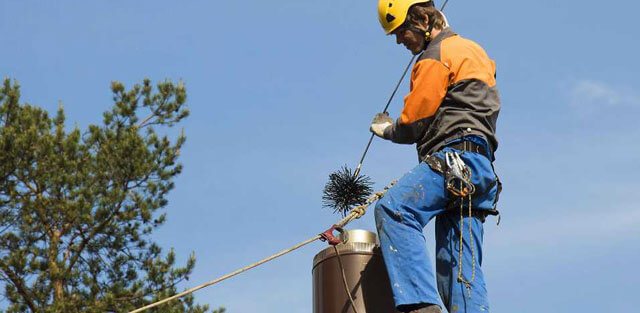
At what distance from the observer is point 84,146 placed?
762 inches

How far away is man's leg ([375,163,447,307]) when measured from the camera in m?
5.48

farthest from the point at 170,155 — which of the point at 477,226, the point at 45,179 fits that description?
the point at 477,226

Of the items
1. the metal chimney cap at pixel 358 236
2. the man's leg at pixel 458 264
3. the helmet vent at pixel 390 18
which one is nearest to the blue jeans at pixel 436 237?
the man's leg at pixel 458 264

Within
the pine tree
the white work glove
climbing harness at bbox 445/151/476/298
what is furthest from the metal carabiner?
the pine tree

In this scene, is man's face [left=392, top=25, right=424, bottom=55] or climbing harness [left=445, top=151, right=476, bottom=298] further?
man's face [left=392, top=25, right=424, bottom=55]

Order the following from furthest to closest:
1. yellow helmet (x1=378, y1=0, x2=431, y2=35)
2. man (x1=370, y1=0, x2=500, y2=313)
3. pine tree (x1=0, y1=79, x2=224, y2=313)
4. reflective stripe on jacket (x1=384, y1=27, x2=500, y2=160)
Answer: pine tree (x1=0, y1=79, x2=224, y2=313)
yellow helmet (x1=378, y1=0, x2=431, y2=35)
reflective stripe on jacket (x1=384, y1=27, x2=500, y2=160)
man (x1=370, y1=0, x2=500, y2=313)

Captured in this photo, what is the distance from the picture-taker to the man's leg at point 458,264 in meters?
5.62

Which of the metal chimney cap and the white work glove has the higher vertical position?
the white work glove

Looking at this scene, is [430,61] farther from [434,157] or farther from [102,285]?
[102,285]

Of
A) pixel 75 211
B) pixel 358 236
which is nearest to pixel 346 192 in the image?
pixel 358 236

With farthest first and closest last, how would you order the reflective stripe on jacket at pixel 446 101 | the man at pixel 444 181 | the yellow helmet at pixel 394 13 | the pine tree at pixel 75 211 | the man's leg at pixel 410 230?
the pine tree at pixel 75 211 → the yellow helmet at pixel 394 13 → the reflective stripe on jacket at pixel 446 101 → the man at pixel 444 181 → the man's leg at pixel 410 230

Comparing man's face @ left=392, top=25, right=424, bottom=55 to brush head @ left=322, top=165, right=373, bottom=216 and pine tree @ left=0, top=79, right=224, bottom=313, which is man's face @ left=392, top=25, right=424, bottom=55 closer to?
brush head @ left=322, top=165, right=373, bottom=216

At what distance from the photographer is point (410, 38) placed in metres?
6.11

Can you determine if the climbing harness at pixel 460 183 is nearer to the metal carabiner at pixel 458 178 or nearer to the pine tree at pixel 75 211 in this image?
the metal carabiner at pixel 458 178
